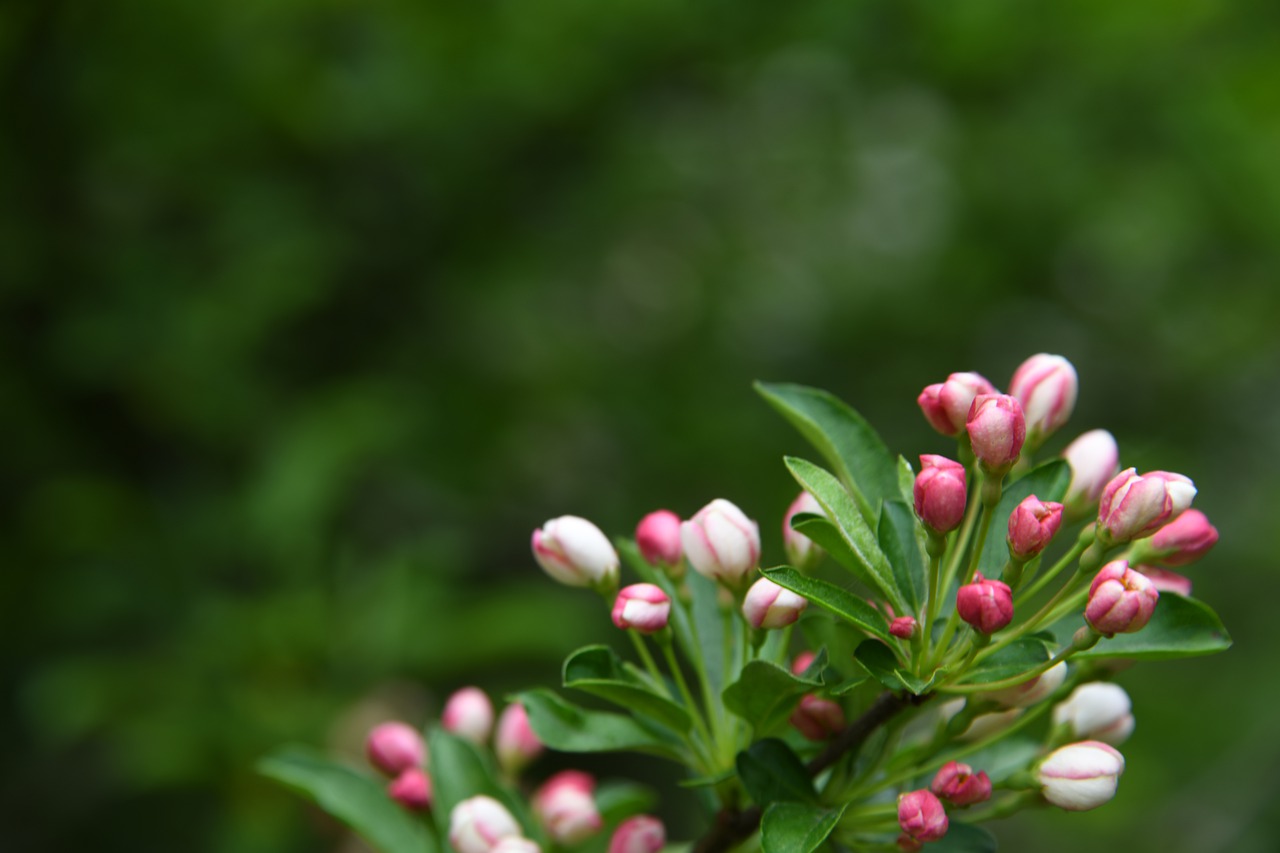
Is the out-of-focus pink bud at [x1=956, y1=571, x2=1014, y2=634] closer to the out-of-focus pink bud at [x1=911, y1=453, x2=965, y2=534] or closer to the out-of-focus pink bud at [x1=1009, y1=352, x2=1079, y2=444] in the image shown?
the out-of-focus pink bud at [x1=911, y1=453, x2=965, y2=534]

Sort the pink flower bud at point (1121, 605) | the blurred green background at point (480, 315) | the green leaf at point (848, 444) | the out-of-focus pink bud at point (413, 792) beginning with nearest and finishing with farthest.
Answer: the pink flower bud at point (1121, 605) < the green leaf at point (848, 444) < the out-of-focus pink bud at point (413, 792) < the blurred green background at point (480, 315)

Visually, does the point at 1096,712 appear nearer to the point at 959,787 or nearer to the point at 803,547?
the point at 959,787

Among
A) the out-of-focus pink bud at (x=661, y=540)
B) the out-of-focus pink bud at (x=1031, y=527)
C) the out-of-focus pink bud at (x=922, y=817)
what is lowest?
the out-of-focus pink bud at (x=922, y=817)

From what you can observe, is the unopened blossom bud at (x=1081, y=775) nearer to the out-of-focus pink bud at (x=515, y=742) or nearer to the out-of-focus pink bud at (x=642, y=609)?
the out-of-focus pink bud at (x=642, y=609)

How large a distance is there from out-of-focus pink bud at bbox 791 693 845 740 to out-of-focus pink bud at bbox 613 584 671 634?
0.15 m

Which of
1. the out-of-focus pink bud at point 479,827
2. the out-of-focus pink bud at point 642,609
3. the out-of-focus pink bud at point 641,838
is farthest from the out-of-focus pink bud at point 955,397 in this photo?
the out-of-focus pink bud at point 479,827

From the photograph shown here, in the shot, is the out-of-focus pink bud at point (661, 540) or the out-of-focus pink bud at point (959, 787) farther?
the out-of-focus pink bud at point (661, 540)

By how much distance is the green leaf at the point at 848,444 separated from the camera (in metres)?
1.28

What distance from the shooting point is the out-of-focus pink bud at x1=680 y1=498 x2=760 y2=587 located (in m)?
1.20

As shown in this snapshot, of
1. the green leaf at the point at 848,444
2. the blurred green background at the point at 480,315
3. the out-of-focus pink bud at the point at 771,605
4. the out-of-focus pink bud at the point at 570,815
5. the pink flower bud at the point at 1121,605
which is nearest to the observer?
the pink flower bud at the point at 1121,605

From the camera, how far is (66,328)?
3.59 meters

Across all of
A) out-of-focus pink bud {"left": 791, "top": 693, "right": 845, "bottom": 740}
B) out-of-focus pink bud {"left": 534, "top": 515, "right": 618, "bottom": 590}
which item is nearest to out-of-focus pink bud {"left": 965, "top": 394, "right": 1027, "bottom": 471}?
out-of-focus pink bud {"left": 791, "top": 693, "right": 845, "bottom": 740}

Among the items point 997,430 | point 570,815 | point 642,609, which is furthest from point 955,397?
point 570,815

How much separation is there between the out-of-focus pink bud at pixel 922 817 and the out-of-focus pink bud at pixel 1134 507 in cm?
27
